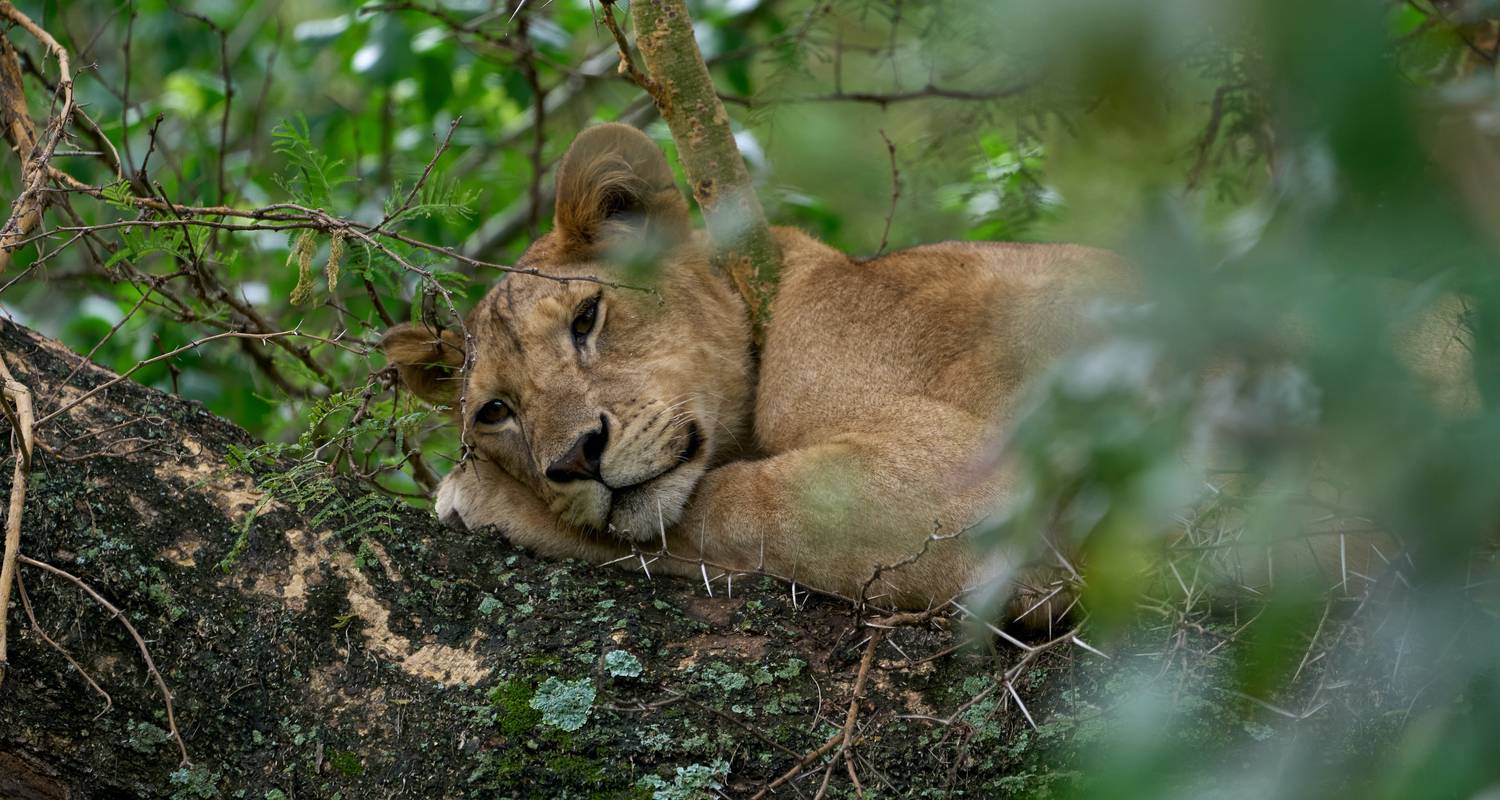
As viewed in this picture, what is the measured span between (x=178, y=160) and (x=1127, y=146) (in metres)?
7.76

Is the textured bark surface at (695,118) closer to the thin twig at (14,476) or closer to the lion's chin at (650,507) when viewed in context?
the lion's chin at (650,507)

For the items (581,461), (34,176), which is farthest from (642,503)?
(34,176)

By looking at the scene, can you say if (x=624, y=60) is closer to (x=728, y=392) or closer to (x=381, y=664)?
(x=728, y=392)

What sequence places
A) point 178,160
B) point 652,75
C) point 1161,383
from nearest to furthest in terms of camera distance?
point 1161,383 < point 652,75 < point 178,160

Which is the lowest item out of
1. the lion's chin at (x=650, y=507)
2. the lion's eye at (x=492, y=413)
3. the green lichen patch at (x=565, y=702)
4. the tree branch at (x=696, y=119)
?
the lion's chin at (x=650, y=507)

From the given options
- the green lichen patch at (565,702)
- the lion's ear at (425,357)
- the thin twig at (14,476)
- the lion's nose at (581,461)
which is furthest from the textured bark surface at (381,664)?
the lion's ear at (425,357)

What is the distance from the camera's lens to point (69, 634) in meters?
3.12

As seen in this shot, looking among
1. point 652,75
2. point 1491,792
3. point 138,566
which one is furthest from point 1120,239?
point 652,75

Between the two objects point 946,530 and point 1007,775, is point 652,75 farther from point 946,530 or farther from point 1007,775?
point 1007,775

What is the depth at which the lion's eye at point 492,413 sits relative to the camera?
462 centimetres

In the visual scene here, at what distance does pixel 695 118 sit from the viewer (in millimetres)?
4219

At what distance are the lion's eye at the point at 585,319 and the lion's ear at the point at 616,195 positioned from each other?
0.26 meters

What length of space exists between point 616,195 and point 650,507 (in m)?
1.34

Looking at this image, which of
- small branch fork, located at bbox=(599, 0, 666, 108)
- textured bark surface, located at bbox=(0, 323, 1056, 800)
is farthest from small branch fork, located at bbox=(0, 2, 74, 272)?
small branch fork, located at bbox=(599, 0, 666, 108)
